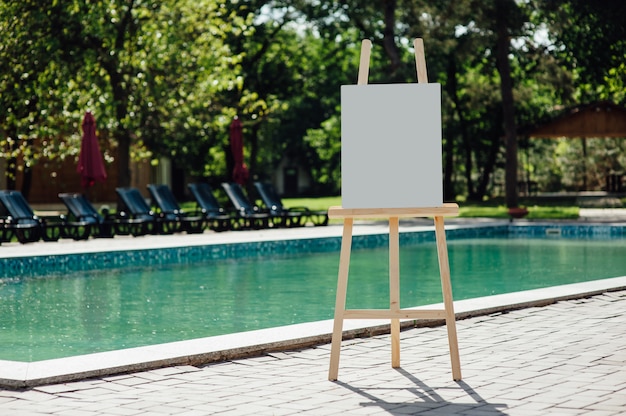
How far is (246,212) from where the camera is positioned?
2225cm

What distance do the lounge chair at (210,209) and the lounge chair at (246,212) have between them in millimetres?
320

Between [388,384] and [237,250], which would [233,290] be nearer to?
[237,250]

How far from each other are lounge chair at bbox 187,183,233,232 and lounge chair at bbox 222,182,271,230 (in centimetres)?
32

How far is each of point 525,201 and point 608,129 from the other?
530 cm

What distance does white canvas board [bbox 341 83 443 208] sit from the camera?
6.05 m

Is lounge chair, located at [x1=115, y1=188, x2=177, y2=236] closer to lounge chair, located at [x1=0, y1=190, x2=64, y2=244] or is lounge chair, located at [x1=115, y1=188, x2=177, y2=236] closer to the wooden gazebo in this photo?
lounge chair, located at [x1=0, y1=190, x2=64, y2=244]

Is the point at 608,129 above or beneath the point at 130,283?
above

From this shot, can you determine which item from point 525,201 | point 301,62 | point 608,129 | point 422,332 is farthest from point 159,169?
point 422,332

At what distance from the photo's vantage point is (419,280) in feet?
44.3

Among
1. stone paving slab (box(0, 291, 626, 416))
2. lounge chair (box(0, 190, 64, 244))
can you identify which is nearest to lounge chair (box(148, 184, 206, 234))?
lounge chair (box(0, 190, 64, 244))

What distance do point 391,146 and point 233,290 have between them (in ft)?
21.6

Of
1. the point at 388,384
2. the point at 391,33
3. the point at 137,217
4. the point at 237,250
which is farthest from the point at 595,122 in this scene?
the point at 388,384

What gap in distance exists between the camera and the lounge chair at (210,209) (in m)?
21.3

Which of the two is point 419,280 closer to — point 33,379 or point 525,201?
point 33,379
